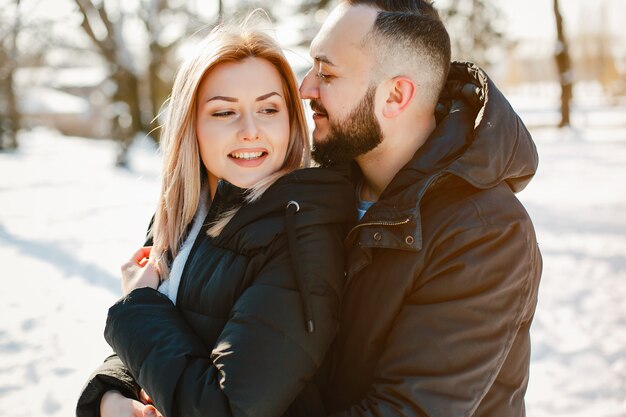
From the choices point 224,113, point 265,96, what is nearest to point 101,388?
point 224,113

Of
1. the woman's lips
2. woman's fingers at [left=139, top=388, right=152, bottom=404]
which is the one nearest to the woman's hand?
woman's fingers at [left=139, top=388, right=152, bottom=404]

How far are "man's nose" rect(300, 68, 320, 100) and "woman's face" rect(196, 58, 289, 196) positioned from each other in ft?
0.65

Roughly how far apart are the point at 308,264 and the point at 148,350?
534 mm

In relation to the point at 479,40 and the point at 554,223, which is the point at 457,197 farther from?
the point at 479,40

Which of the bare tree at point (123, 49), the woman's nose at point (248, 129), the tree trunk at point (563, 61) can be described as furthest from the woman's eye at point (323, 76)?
the tree trunk at point (563, 61)

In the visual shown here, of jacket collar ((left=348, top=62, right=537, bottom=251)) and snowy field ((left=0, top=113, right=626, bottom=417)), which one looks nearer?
jacket collar ((left=348, top=62, right=537, bottom=251))

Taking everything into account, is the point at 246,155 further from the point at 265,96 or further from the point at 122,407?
the point at 122,407

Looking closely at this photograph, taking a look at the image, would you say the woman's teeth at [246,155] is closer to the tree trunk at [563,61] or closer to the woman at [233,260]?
the woman at [233,260]

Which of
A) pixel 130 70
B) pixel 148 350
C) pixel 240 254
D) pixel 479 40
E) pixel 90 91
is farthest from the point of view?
pixel 90 91

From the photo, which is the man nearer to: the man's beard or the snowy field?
the man's beard

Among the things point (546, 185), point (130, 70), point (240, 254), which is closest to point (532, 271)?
point (240, 254)

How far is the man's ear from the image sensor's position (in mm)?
2244

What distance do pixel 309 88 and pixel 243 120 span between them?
0.40m

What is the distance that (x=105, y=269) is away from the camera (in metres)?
6.37
